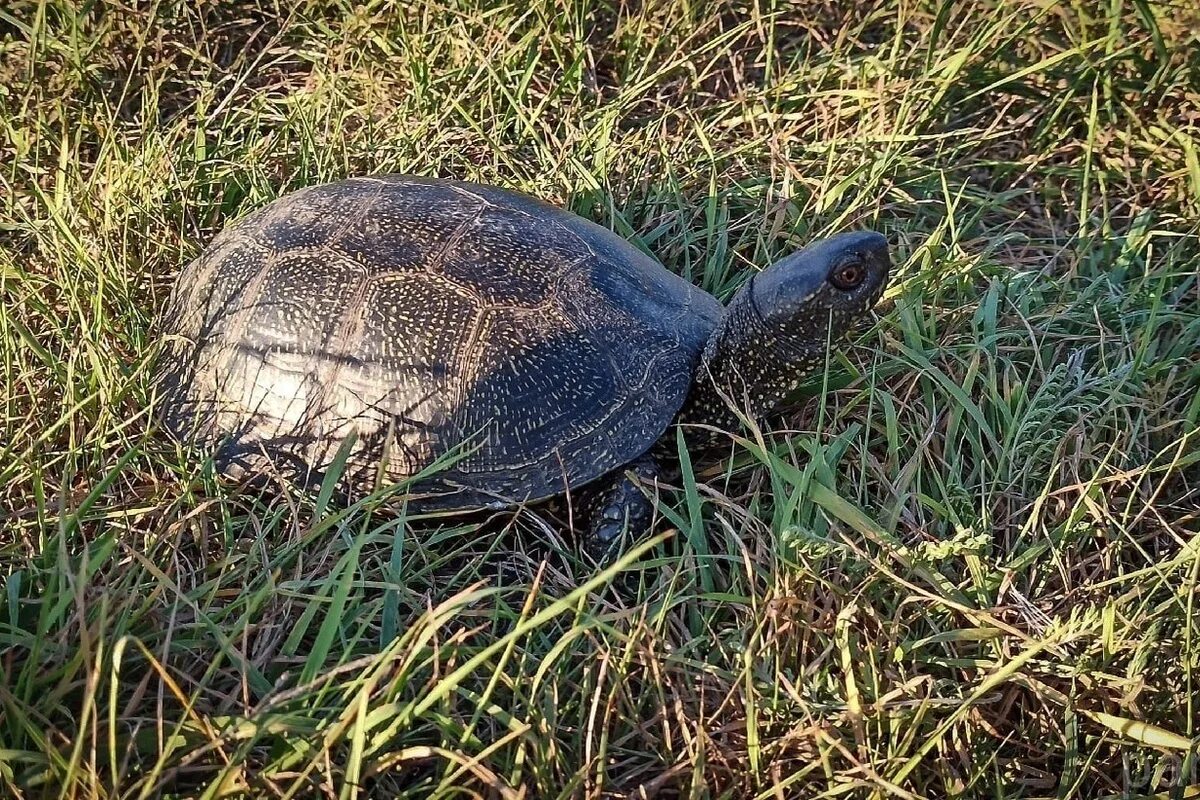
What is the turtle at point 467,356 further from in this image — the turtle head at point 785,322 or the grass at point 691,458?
the grass at point 691,458

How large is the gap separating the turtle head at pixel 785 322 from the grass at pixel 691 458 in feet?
0.53

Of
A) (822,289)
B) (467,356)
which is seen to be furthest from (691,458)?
(467,356)

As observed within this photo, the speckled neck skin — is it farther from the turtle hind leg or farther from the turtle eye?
the turtle hind leg

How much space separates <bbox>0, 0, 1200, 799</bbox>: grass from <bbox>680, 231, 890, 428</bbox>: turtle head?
16 cm

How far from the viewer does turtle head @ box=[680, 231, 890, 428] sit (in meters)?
1.93

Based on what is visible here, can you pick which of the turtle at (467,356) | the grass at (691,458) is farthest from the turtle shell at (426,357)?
the grass at (691,458)

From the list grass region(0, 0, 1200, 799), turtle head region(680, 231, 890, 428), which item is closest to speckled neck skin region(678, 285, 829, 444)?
turtle head region(680, 231, 890, 428)

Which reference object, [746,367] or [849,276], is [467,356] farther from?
[849,276]

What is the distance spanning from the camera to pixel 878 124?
2748 millimetres

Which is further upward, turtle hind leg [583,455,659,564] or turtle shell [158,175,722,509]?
turtle shell [158,175,722,509]

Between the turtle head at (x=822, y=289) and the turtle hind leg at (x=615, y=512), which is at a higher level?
the turtle head at (x=822, y=289)

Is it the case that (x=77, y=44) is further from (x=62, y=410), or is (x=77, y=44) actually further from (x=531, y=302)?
(x=531, y=302)

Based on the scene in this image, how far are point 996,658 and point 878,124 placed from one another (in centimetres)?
182

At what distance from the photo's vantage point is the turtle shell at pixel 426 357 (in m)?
1.90
